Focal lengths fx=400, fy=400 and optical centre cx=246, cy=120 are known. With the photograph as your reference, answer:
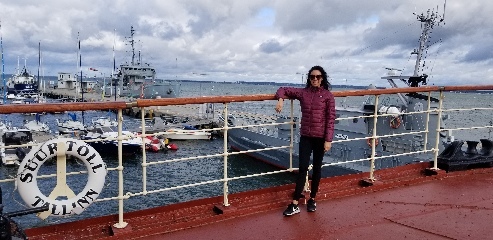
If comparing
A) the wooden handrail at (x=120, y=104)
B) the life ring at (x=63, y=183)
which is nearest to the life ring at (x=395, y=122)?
the wooden handrail at (x=120, y=104)

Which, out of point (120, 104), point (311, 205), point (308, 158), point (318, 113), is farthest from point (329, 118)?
point (120, 104)

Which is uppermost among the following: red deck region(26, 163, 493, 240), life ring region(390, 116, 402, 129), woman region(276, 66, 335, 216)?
woman region(276, 66, 335, 216)

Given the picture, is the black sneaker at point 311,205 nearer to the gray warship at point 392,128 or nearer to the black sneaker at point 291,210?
the black sneaker at point 291,210

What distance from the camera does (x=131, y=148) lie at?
26.8 m

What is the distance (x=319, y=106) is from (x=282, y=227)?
1.18 m

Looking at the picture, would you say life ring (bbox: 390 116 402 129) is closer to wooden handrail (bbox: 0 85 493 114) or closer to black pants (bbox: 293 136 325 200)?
wooden handrail (bbox: 0 85 493 114)

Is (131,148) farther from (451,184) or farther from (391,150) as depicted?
(451,184)

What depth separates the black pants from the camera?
392cm

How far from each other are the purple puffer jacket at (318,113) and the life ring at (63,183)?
188 cm

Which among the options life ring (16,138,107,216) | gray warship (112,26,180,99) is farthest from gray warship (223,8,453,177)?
gray warship (112,26,180,99)

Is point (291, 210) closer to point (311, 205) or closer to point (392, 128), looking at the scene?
point (311, 205)

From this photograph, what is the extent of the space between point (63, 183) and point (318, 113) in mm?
2291

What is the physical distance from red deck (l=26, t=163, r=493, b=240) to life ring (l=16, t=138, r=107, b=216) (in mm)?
355

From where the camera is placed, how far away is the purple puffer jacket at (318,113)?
381cm
